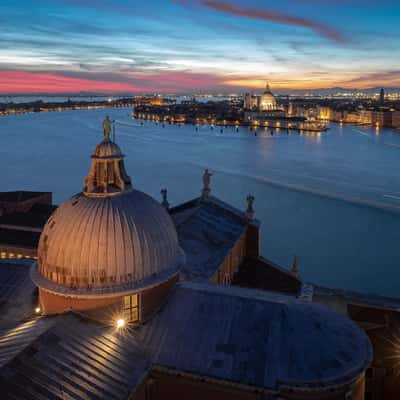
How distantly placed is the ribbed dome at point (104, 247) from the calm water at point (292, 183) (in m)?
19.5

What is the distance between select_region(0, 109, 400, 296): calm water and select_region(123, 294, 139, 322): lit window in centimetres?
1939

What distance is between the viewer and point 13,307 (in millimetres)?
12930

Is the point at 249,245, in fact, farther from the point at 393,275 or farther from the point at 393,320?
the point at 393,275

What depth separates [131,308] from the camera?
10.7m

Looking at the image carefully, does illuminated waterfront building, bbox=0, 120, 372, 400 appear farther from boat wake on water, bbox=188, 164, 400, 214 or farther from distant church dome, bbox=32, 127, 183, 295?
boat wake on water, bbox=188, 164, 400, 214

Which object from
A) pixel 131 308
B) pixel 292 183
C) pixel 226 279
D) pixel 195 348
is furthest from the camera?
pixel 292 183

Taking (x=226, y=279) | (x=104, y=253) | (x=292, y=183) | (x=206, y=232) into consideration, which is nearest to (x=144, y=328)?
(x=104, y=253)

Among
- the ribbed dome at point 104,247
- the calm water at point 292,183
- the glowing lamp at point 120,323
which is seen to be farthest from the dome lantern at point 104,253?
the calm water at point 292,183

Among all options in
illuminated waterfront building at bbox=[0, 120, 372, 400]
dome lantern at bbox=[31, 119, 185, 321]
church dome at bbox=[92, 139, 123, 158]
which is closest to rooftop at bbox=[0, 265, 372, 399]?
illuminated waterfront building at bbox=[0, 120, 372, 400]

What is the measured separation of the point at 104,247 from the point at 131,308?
163cm

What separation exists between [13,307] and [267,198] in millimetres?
40226

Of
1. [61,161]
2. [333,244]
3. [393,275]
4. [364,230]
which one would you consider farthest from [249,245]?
[61,161]

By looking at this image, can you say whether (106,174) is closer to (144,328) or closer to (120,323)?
(120,323)

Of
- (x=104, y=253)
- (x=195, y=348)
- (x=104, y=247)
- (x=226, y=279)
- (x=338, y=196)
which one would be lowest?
(x=338, y=196)
